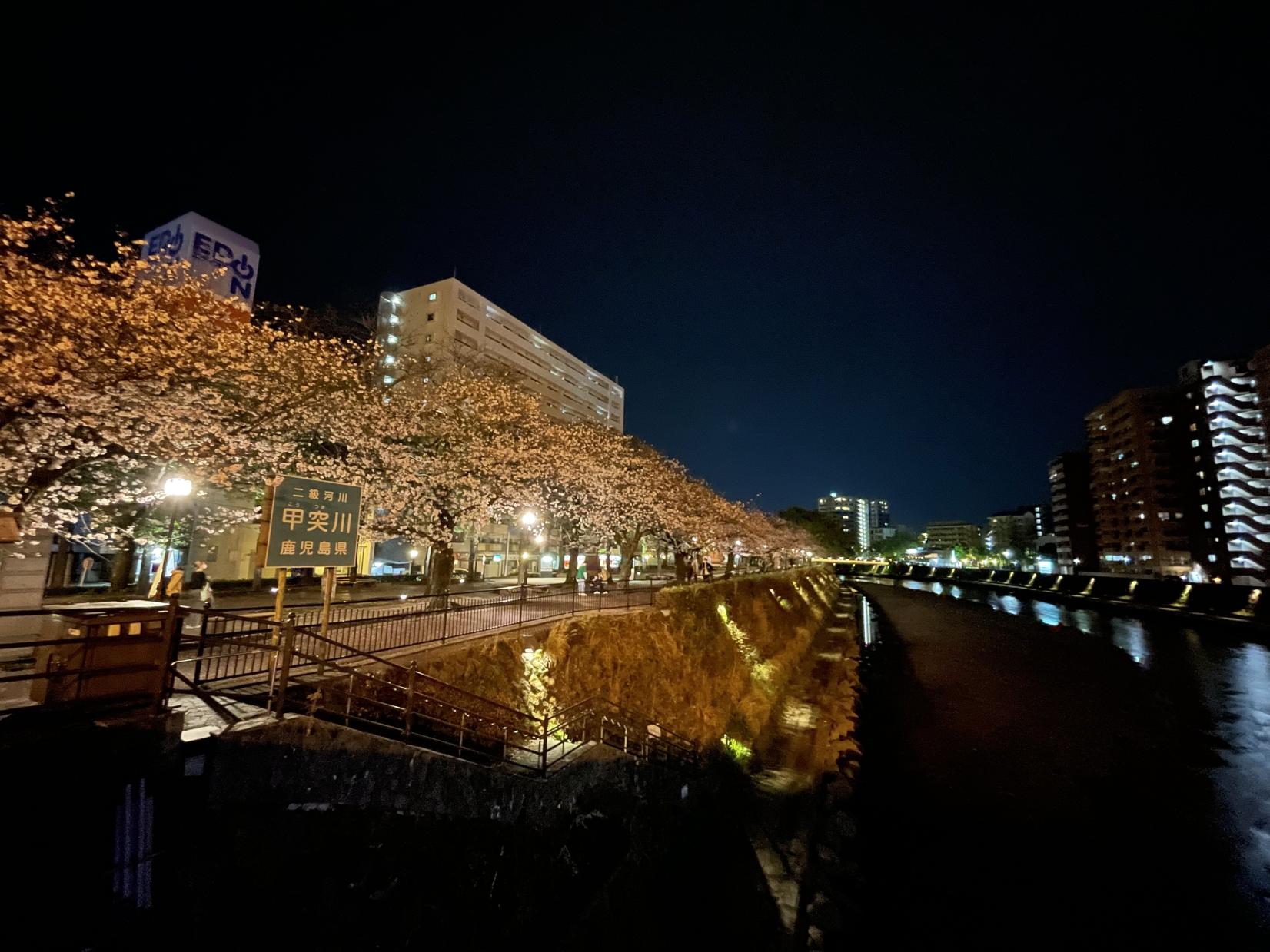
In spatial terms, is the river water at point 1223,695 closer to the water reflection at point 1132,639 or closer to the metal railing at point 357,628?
the water reflection at point 1132,639

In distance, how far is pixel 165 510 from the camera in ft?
80.2

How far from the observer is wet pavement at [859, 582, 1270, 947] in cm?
1112

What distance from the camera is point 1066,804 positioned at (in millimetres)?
15289

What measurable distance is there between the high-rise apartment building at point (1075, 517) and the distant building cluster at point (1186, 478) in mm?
419

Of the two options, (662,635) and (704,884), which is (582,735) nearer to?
(704,884)

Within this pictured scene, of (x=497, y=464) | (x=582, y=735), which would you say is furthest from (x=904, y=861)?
(x=497, y=464)

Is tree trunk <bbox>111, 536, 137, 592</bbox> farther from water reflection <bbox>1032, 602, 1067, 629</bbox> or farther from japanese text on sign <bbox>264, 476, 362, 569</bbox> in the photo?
water reflection <bbox>1032, 602, 1067, 629</bbox>

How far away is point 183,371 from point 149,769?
11714 millimetres

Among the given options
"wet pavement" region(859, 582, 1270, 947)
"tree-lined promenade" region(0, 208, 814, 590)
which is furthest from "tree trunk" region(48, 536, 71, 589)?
"wet pavement" region(859, 582, 1270, 947)

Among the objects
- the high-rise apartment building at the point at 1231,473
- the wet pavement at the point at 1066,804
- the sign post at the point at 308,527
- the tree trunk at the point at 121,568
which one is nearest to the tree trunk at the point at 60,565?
the tree trunk at the point at 121,568

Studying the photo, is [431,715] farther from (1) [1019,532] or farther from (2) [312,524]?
(1) [1019,532]

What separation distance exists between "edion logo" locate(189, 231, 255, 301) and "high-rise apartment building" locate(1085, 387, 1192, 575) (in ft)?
387

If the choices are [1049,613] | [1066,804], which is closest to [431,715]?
[1066,804]

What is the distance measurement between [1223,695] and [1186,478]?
8205 centimetres
